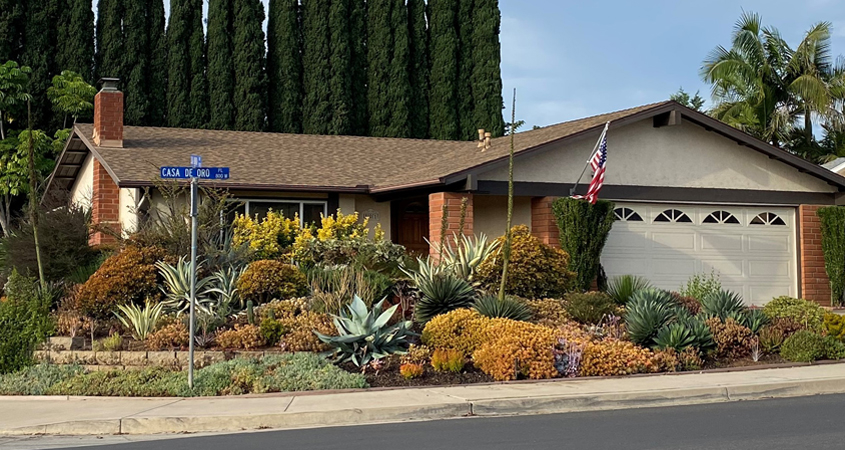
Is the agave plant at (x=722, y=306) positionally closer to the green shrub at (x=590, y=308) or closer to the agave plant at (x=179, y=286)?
the green shrub at (x=590, y=308)

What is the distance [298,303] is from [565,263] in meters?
5.07

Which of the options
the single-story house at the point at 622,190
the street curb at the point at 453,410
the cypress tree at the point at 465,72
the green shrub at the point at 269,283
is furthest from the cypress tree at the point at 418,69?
the street curb at the point at 453,410

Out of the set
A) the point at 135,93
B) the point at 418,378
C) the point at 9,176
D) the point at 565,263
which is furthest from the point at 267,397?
the point at 135,93

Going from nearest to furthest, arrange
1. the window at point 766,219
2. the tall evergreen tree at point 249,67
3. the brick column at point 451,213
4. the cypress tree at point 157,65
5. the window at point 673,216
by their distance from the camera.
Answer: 1. the brick column at point 451,213
2. the window at point 673,216
3. the window at point 766,219
4. the cypress tree at point 157,65
5. the tall evergreen tree at point 249,67

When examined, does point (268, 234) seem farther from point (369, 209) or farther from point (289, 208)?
point (369, 209)

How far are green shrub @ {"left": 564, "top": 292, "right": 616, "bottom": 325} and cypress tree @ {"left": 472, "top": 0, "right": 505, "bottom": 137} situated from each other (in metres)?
22.8

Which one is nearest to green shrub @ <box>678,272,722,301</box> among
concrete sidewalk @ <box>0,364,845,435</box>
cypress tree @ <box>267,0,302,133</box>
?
concrete sidewalk @ <box>0,364,845,435</box>

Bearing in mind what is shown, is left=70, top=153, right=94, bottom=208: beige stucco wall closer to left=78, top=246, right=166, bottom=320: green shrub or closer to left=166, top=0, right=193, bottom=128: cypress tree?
left=78, top=246, right=166, bottom=320: green shrub

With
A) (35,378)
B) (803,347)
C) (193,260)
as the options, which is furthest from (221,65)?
(803,347)

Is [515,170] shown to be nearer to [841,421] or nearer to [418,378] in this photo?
[418,378]

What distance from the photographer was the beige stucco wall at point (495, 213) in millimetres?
20094

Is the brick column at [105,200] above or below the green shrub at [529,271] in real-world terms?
above

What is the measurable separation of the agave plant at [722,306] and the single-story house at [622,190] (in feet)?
14.6

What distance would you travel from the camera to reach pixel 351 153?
77.3 ft
